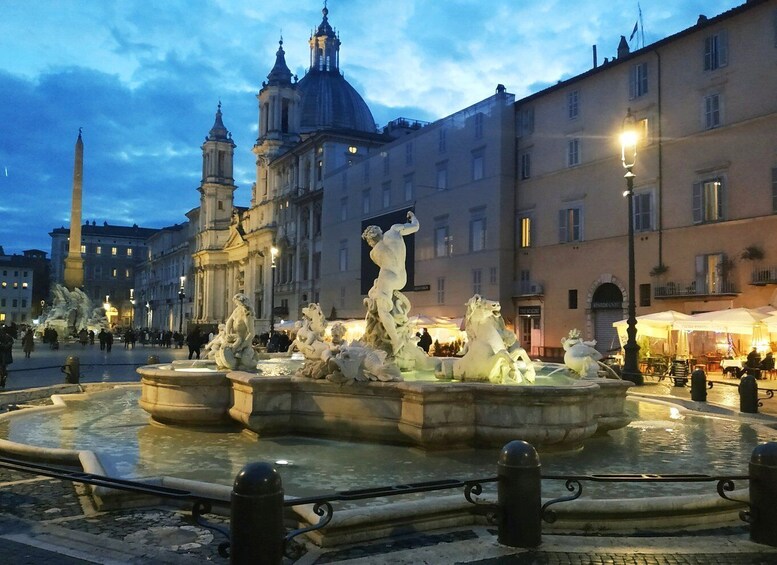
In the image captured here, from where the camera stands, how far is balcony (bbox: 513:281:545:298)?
34.5m

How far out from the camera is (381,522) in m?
5.05

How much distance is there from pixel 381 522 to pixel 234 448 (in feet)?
11.7

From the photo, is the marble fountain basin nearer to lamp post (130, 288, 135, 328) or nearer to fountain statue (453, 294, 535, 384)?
fountain statue (453, 294, 535, 384)

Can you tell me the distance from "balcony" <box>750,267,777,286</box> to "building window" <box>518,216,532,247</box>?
1200cm

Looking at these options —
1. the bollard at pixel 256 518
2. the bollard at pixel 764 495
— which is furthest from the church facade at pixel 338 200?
the bollard at pixel 256 518

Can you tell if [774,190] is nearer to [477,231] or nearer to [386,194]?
[477,231]

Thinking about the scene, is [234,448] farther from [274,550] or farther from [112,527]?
[274,550]

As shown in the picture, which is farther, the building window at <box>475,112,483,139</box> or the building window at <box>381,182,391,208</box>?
the building window at <box>381,182,391,208</box>

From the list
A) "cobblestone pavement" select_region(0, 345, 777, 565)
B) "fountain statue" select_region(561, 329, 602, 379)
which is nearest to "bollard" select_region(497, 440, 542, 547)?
"cobblestone pavement" select_region(0, 345, 777, 565)

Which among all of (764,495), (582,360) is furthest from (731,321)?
(764,495)

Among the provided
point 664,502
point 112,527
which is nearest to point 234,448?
point 112,527

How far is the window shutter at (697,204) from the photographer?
27.7 m

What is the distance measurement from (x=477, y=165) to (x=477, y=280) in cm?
622

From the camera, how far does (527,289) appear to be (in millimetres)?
35438
